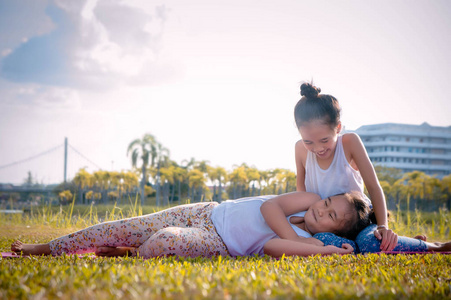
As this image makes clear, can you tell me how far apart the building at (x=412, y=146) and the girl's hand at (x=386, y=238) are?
3229 inches

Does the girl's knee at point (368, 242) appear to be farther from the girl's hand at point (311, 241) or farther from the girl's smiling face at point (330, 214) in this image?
the girl's hand at point (311, 241)

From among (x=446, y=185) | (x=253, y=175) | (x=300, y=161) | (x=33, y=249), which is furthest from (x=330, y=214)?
(x=446, y=185)

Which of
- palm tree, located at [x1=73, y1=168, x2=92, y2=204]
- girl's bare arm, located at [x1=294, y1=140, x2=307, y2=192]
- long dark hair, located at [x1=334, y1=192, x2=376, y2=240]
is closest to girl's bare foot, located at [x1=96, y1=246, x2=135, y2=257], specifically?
long dark hair, located at [x1=334, y1=192, x2=376, y2=240]

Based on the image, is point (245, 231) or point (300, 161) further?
point (300, 161)

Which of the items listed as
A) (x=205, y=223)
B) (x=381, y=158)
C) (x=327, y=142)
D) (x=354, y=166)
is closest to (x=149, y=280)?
(x=205, y=223)

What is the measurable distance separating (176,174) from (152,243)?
1260 inches

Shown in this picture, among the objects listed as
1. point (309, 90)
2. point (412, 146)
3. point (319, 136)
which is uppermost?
point (412, 146)

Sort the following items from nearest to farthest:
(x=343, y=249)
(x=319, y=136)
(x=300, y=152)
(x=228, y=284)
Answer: (x=228, y=284) < (x=343, y=249) < (x=319, y=136) < (x=300, y=152)

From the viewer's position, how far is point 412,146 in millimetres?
81938

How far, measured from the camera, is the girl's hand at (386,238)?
3.03 m

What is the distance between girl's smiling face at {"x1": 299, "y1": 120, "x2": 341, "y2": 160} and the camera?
3271 mm

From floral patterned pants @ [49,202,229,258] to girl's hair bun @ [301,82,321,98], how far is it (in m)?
1.38

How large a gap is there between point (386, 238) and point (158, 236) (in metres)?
1.87

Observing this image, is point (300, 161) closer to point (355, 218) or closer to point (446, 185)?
point (355, 218)
